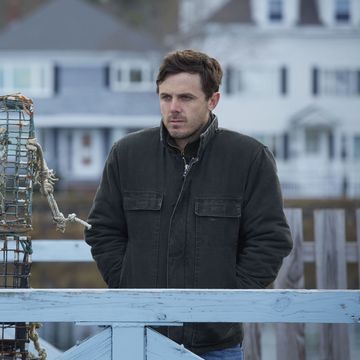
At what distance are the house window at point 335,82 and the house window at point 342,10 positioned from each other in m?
2.27

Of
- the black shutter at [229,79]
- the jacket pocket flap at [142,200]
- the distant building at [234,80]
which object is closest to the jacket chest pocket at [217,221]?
the jacket pocket flap at [142,200]

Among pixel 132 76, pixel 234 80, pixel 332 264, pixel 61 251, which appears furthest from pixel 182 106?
pixel 132 76

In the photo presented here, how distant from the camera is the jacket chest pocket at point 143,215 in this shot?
4.59 meters

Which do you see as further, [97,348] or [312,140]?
[312,140]

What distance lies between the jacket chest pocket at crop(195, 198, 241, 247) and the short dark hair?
1.54 feet

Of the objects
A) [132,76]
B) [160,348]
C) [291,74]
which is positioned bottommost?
[160,348]

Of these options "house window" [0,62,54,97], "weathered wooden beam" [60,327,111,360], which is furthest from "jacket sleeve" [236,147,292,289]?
"house window" [0,62,54,97]

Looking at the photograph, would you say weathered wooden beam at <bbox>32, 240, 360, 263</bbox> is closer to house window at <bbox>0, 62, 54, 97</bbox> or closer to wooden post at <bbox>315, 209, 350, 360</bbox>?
wooden post at <bbox>315, 209, 350, 360</bbox>

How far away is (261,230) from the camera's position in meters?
4.62

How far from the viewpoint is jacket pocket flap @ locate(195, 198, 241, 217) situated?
14.9ft

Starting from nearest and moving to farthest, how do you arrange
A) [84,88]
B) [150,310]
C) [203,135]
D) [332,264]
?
[150,310] < [203,135] < [332,264] < [84,88]

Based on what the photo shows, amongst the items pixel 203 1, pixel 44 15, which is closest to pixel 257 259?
pixel 203 1

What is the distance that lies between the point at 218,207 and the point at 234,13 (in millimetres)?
44785

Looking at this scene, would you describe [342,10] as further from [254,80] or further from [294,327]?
[294,327]
